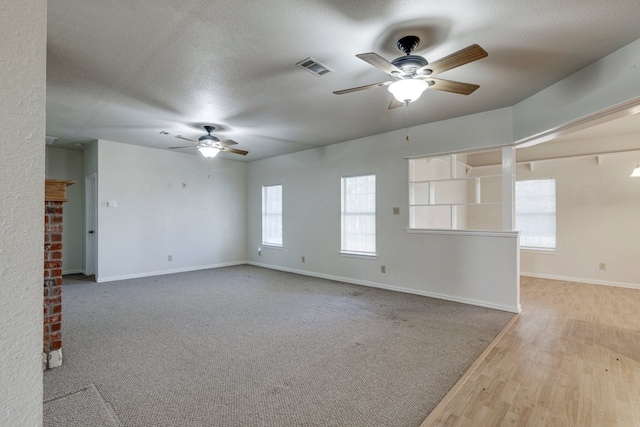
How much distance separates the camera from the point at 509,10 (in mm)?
2084

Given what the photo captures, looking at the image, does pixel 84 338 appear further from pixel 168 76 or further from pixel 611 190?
A: pixel 611 190

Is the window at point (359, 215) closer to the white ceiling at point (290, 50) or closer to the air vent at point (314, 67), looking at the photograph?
the white ceiling at point (290, 50)

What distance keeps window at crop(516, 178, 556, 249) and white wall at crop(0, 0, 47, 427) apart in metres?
7.24

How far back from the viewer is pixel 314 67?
2834mm

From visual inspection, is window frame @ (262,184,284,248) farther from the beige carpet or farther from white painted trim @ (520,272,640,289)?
white painted trim @ (520,272,640,289)

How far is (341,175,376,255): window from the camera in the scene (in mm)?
5406

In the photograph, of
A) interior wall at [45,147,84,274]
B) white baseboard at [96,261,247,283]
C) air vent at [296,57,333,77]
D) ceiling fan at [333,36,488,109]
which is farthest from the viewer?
interior wall at [45,147,84,274]

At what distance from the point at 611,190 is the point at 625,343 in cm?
363

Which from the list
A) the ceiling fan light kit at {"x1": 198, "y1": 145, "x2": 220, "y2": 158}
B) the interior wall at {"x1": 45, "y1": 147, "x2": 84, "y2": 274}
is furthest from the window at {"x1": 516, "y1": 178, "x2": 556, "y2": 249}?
the interior wall at {"x1": 45, "y1": 147, "x2": 84, "y2": 274}

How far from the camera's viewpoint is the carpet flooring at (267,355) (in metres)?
1.99

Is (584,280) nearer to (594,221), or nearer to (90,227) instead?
(594,221)

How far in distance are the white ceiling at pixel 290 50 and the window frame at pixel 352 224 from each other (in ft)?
5.06

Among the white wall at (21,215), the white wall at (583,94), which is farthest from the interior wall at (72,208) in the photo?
the white wall at (583,94)

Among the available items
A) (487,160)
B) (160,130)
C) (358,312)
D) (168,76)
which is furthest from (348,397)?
(487,160)
